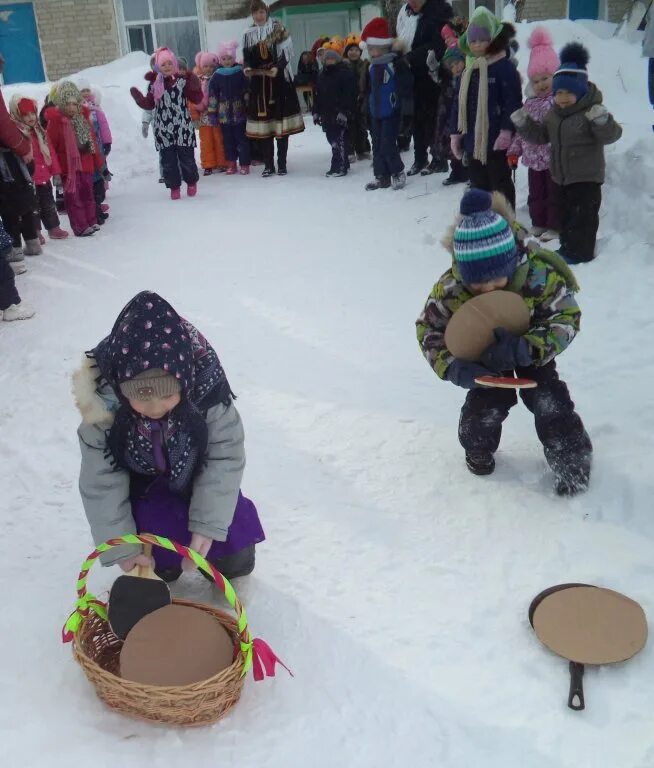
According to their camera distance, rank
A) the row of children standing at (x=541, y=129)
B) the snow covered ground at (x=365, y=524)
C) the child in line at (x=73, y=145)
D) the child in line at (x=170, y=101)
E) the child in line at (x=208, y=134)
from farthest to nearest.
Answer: the child in line at (x=208, y=134) → the child in line at (x=170, y=101) → the child in line at (x=73, y=145) → the row of children standing at (x=541, y=129) → the snow covered ground at (x=365, y=524)

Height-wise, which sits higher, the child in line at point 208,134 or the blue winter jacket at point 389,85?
the blue winter jacket at point 389,85

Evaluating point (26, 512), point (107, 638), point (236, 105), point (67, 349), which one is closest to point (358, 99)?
point (236, 105)

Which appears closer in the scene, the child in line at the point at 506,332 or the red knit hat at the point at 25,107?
the child in line at the point at 506,332

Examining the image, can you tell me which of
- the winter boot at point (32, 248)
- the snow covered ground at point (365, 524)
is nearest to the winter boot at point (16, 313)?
the snow covered ground at point (365, 524)

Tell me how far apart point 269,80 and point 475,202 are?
6.66m

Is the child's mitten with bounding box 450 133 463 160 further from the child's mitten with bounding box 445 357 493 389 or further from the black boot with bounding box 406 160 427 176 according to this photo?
the child's mitten with bounding box 445 357 493 389

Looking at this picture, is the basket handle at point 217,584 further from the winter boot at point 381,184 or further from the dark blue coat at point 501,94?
the winter boot at point 381,184

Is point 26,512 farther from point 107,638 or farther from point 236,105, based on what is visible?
point 236,105

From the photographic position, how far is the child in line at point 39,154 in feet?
20.5

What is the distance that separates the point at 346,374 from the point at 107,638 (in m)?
2.19

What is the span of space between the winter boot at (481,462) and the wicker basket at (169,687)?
1.29 meters

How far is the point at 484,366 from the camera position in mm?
2762

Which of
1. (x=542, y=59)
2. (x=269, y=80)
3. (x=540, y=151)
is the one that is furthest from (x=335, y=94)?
(x=540, y=151)

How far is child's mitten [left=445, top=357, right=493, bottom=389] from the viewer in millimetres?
2705
